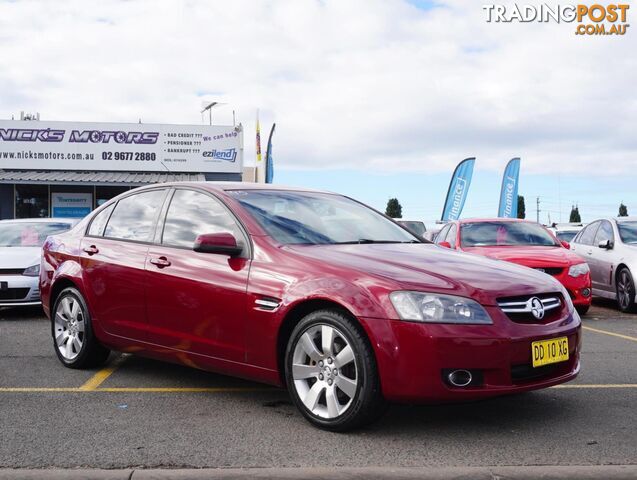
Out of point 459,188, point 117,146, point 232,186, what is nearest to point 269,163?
point 117,146

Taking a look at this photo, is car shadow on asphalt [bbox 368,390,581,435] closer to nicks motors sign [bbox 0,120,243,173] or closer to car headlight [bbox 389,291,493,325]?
car headlight [bbox 389,291,493,325]

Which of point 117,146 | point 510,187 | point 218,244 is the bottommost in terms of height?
point 218,244

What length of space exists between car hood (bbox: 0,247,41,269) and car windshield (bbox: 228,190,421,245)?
5.58 metres

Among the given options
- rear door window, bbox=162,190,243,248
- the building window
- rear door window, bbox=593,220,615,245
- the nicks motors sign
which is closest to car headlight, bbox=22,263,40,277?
rear door window, bbox=162,190,243,248

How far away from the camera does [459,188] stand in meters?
35.2

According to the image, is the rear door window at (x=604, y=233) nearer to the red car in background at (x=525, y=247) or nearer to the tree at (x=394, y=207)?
the red car in background at (x=525, y=247)

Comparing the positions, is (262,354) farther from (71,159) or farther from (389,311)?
(71,159)

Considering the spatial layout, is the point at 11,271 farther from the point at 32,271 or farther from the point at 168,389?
the point at 168,389

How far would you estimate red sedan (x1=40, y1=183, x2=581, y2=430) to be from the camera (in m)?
4.16

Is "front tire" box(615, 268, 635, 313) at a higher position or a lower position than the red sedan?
lower

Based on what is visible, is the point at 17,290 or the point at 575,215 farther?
the point at 575,215

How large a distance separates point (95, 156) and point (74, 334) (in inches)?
943

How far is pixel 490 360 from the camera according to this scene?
13.6 ft

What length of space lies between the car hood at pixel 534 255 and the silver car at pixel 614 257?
3.19ft
